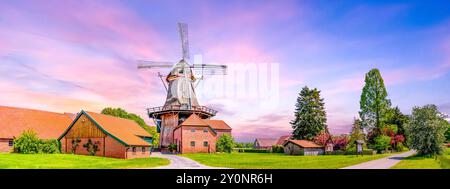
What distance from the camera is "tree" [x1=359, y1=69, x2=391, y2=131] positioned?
1618 inches

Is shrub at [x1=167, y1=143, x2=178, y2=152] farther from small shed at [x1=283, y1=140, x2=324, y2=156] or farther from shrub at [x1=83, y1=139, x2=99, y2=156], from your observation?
shrub at [x1=83, y1=139, x2=99, y2=156]

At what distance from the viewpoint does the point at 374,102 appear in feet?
135

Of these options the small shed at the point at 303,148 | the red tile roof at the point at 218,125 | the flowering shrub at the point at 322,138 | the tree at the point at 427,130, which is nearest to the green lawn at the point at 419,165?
the tree at the point at 427,130

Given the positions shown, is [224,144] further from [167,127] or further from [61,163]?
[61,163]

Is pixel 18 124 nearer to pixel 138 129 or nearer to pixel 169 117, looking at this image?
pixel 138 129

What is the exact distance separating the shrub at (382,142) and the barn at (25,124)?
125ft

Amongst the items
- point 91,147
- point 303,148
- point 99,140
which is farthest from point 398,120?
point 91,147

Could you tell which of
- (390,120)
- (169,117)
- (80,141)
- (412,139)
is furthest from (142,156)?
(390,120)

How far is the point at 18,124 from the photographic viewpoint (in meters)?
32.8

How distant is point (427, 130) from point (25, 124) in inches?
1495

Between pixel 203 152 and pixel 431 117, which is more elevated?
Answer: pixel 431 117

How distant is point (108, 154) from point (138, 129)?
9514 millimetres

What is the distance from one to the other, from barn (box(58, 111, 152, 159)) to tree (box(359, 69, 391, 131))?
28.0 m

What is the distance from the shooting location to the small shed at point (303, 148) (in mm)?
43500
